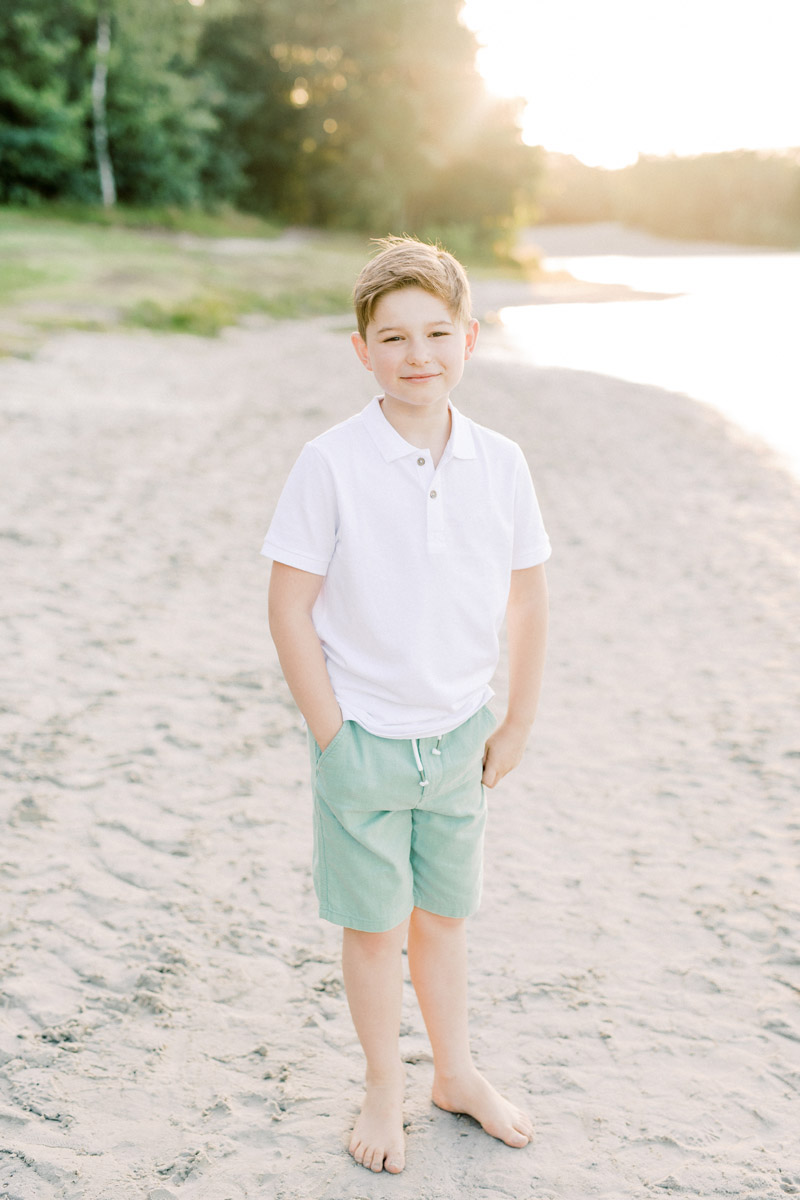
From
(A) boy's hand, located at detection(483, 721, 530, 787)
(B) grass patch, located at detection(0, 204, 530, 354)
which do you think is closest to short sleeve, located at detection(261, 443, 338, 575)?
(A) boy's hand, located at detection(483, 721, 530, 787)

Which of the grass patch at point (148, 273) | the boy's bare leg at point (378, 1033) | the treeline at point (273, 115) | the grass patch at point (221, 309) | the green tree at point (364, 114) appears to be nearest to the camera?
the boy's bare leg at point (378, 1033)

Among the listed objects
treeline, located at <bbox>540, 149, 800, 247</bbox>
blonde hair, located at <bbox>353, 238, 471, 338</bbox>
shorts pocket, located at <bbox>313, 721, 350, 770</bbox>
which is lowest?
shorts pocket, located at <bbox>313, 721, 350, 770</bbox>

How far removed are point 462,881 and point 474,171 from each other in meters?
34.8

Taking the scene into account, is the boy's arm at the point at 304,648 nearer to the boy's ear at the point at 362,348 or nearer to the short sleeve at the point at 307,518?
the short sleeve at the point at 307,518

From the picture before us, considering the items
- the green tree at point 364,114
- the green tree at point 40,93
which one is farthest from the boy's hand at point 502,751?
the green tree at point 364,114

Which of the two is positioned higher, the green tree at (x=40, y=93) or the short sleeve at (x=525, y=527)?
the green tree at (x=40, y=93)

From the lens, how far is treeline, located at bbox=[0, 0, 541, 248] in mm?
22922

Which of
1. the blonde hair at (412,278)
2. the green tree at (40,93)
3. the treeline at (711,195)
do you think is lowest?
the blonde hair at (412,278)

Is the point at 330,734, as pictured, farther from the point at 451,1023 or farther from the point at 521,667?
the point at 451,1023

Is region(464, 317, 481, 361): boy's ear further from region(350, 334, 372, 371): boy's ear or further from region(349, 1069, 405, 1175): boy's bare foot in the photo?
region(349, 1069, 405, 1175): boy's bare foot

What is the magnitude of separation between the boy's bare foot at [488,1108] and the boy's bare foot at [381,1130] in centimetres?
14

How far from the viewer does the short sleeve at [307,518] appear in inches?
66.0

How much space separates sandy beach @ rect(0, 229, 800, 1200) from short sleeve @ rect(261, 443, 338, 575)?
1.32m

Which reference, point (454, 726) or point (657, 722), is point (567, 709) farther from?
point (454, 726)
